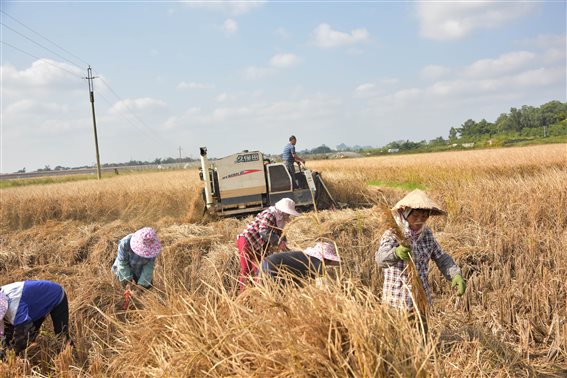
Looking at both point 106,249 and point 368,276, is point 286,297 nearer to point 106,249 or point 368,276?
point 368,276

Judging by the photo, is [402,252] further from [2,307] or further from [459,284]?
[2,307]

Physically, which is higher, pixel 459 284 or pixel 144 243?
pixel 144 243

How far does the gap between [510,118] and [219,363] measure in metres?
67.6

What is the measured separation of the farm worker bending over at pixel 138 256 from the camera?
421 cm

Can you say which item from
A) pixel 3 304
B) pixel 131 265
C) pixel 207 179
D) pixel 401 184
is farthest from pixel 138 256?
pixel 401 184

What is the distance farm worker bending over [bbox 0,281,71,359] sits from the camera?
328 centimetres

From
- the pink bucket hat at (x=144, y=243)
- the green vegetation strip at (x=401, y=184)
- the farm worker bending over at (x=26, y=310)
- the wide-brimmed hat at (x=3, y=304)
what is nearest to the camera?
the wide-brimmed hat at (x=3, y=304)

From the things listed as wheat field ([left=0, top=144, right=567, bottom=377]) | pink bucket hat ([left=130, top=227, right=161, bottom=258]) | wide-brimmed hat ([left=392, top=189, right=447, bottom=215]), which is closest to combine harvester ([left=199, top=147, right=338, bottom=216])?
wheat field ([left=0, top=144, right=567, bottom=377])

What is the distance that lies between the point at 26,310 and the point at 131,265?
114 centimetres

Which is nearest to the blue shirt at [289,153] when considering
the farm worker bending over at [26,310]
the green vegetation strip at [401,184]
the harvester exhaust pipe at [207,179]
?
the harvester exhaust pipe at [207,179]

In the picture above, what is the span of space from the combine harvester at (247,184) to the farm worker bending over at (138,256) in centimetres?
580

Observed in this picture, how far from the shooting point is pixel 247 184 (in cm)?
1032

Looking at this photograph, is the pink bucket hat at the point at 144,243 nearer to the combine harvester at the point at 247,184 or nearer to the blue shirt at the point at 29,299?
the blue shirt at the point at 29,299

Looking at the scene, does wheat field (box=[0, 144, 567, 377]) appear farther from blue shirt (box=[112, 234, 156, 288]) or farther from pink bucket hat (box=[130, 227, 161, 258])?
pink bucket hat (box=[130, 227, 161, 258])
